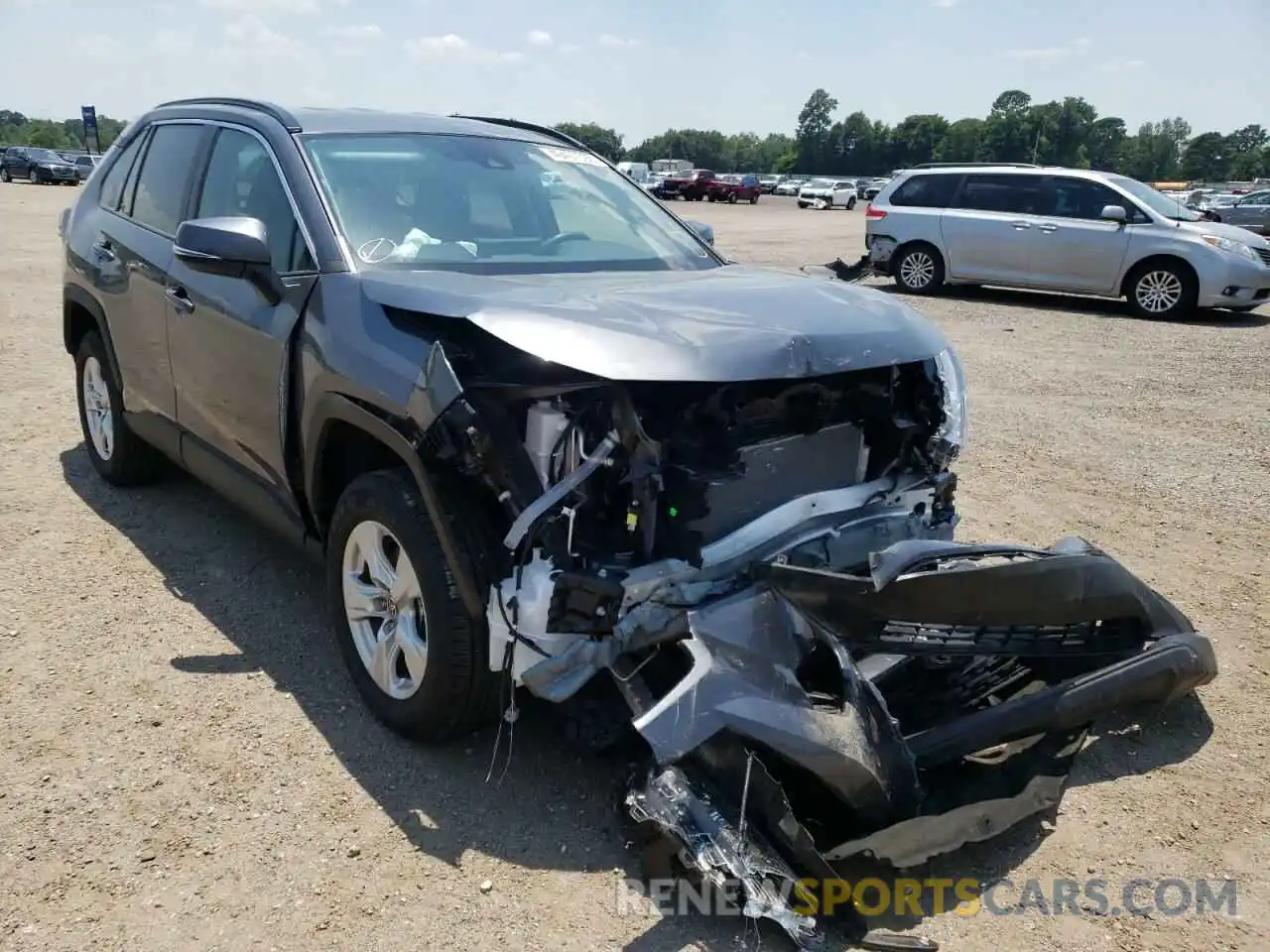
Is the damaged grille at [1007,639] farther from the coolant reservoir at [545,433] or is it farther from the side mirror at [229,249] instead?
the side mirror at [229,249]

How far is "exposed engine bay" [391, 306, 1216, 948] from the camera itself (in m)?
2.44

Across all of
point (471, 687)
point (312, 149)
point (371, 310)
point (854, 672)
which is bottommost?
point (471, 687)

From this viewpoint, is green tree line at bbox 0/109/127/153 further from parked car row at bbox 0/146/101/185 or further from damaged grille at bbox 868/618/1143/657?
damaged grille at bbox 868/618/1143/657

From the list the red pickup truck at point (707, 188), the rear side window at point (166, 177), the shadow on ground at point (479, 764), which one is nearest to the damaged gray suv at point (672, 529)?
the shadow on ground at point (479, 764)

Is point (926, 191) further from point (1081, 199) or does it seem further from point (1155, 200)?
point (1155, 200)

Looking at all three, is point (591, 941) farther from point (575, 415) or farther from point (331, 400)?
point (331, 400)

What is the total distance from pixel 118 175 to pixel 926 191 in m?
11.4

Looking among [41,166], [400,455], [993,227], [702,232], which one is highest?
[41,166]

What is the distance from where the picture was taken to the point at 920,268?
45.6 feet

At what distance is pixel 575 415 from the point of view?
2.72 meters

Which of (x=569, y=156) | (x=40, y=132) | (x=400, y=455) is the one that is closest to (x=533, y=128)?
(x=569, y=156)

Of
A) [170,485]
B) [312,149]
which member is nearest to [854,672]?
[312,149]

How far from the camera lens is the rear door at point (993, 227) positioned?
12969mm

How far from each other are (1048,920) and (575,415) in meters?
1.79
